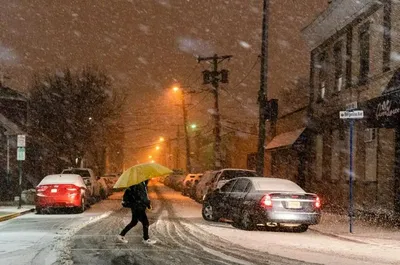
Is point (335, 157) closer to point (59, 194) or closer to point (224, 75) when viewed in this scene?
point (59, 194)

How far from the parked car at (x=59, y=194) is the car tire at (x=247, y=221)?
8.20 m

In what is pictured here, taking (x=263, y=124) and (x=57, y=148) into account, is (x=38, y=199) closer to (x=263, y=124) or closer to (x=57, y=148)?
(x=263, y=124)

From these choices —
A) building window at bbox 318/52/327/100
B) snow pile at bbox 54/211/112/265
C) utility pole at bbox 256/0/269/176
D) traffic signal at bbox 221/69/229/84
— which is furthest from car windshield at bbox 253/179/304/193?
traffic signal at bbox 221/69/229/84

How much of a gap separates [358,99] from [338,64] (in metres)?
3.26

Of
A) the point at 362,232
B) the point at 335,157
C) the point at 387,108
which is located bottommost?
the point at 362,232

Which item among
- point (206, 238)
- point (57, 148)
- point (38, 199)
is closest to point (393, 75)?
point (206, 238)

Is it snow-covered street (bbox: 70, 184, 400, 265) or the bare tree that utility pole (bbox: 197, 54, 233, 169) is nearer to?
the bare tree

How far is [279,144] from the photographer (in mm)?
32094

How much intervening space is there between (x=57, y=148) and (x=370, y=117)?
1183 inches

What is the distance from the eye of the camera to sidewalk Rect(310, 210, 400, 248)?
13969mm

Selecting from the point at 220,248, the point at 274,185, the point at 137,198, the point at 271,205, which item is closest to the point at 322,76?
the point at 274,185

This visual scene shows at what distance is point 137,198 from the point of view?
42.9 ft

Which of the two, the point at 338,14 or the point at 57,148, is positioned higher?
the point at 338,14

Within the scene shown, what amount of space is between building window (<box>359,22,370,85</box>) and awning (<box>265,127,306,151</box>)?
6858 mm
